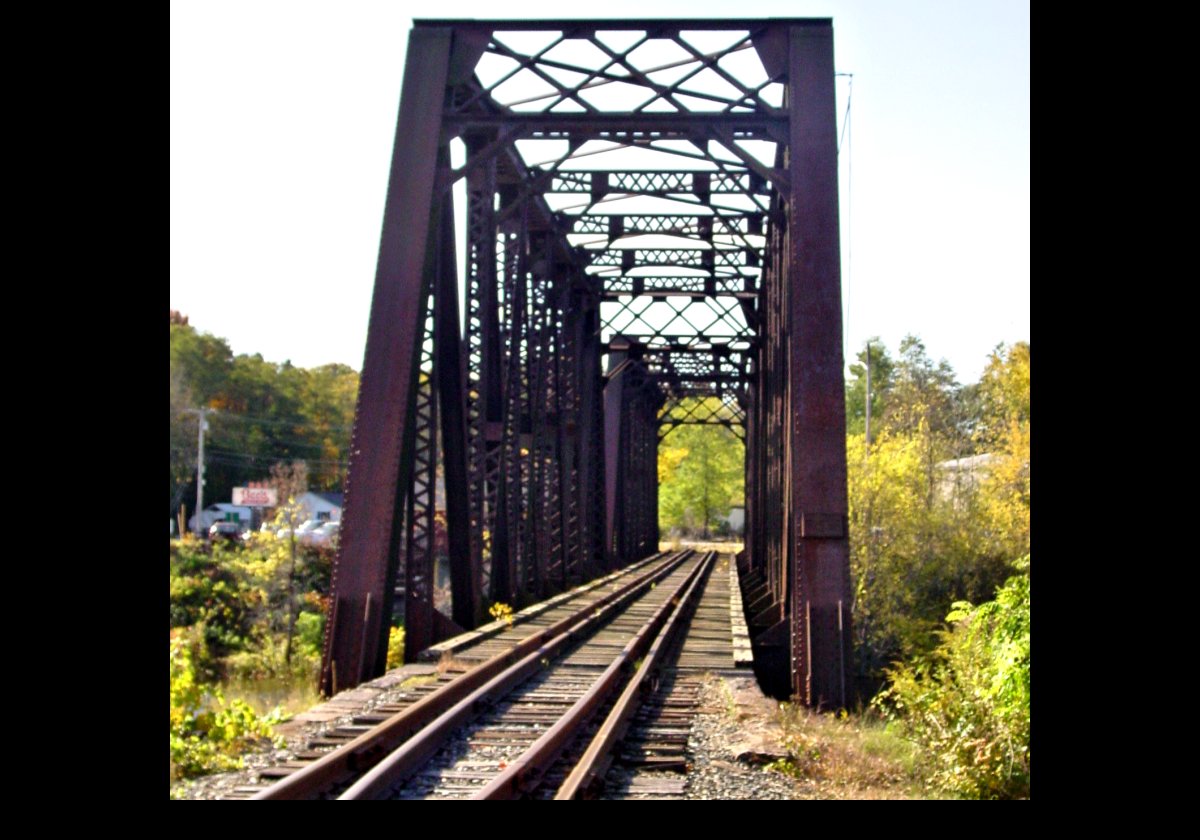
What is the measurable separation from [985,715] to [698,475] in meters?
68.3

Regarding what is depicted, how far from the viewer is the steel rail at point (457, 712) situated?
6.53 meters

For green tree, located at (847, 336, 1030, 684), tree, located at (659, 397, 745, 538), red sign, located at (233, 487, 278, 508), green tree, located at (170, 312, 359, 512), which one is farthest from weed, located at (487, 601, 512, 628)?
tree, located at (659, 397, 745, 538)

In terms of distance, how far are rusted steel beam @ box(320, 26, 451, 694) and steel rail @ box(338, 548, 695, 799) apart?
123 cm

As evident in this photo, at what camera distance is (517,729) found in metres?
8.53

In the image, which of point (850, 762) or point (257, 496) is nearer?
point (850, 762)

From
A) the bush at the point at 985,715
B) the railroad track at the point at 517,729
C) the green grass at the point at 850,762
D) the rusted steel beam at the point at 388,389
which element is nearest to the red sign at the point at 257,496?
the railroad track at the point at 517,729

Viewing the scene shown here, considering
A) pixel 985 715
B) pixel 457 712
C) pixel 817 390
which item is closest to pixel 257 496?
pixel 817 390

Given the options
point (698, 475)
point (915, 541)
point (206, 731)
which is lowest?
point (206, 731)

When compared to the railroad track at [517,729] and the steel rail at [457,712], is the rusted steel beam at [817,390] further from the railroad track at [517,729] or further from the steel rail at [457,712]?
the steel rail at [457,712]

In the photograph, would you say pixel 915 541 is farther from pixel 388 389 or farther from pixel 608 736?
pixel 608 736

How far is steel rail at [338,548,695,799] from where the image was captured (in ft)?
21.4

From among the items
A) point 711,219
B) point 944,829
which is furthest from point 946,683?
point 711,219
